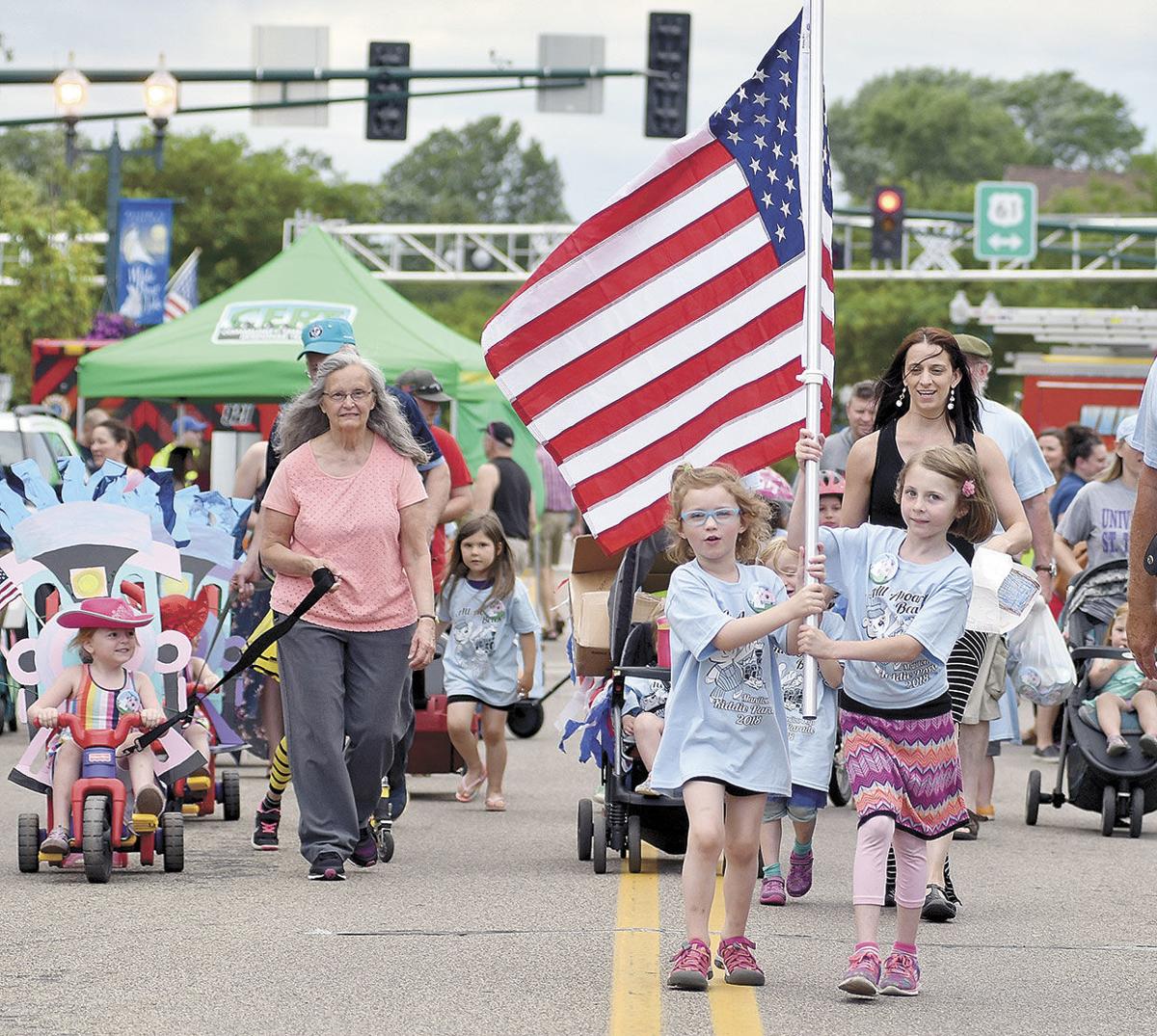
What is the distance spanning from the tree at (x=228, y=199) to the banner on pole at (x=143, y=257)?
3731 centimetres

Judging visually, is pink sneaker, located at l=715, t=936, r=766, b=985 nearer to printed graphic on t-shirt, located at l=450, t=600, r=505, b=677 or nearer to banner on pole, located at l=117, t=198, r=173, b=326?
printed graphic on t-shirt, located at l=450, t=600, r=505, b=677

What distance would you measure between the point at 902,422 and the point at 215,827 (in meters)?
4.07

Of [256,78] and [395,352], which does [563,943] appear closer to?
[395,352]

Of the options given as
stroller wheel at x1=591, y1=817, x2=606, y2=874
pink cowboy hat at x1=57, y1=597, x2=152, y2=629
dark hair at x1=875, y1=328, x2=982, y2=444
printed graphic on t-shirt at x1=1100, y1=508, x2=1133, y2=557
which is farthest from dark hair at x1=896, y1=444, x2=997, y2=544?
printed graphic on t-shirt at x1=1100, y1=508, x2=1133, y2=557

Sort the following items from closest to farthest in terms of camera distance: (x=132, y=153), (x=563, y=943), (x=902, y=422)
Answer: (x=563, y=943), (x=902, y=422), (x=132, y=153)

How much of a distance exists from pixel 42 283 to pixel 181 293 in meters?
3.61

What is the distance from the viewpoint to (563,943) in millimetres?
7391

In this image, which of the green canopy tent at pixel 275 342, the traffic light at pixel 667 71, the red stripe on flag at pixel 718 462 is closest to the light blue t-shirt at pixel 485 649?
the red stripe on flag at pixel 718 462

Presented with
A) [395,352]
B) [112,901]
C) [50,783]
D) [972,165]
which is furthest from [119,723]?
[972,165]

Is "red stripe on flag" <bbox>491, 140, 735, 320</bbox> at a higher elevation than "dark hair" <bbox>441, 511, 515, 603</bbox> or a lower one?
higher

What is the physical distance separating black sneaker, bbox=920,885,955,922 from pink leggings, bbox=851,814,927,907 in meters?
1.22

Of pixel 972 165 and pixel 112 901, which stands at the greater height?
pixel 972 165

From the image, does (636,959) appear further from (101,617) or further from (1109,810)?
(1109,810)

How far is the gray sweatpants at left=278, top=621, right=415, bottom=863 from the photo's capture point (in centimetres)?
880
